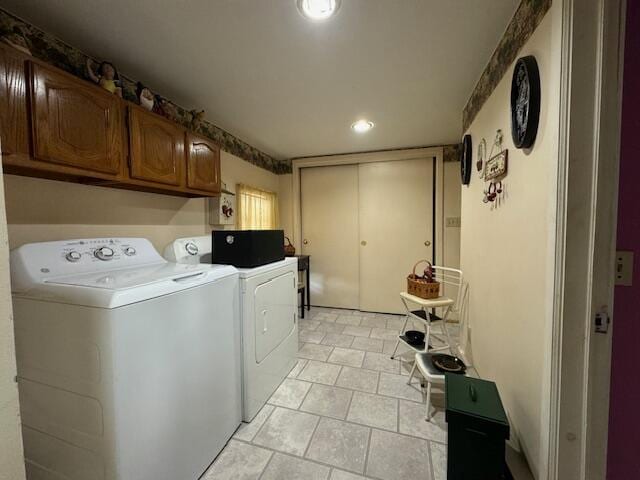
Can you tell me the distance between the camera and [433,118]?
7.86ft

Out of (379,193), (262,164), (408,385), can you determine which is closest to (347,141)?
(379,193)

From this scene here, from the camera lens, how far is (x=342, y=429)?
5.02 feet

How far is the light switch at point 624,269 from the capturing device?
0.91m

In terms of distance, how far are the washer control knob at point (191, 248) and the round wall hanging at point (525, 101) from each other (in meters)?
2.03

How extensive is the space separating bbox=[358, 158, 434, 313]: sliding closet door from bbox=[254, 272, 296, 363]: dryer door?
1.60 meters

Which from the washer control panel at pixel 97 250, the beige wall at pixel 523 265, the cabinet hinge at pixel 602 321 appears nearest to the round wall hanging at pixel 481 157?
the beige wall at pixel 523 265

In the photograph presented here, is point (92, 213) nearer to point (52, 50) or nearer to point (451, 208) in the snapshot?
point (52, 50)

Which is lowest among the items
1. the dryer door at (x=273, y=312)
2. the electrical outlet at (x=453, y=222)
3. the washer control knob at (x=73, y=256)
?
the dryer door at (x=273, y=312)

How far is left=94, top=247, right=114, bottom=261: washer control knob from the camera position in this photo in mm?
1332

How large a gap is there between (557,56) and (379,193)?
2.58 metres

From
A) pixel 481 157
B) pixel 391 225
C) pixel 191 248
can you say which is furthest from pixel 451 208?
pixel 191 248

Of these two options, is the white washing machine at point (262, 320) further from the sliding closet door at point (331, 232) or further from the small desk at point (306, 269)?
the sliding closet door at point (331, 232)

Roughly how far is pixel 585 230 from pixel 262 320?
5.36ft

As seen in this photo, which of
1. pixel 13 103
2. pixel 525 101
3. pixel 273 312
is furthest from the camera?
pixel 273 312
